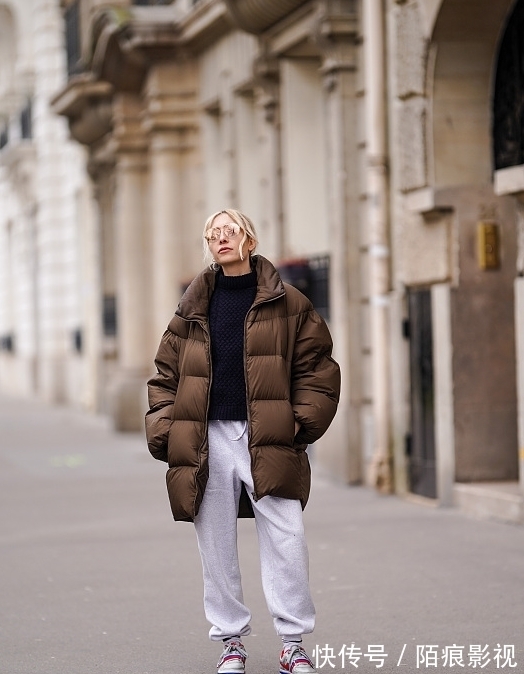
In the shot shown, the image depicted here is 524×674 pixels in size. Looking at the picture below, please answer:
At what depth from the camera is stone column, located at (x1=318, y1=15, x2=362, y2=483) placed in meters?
13.4

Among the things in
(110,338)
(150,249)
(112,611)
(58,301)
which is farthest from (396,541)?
(58,301)

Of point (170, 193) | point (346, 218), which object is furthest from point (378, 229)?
point (170, 193)

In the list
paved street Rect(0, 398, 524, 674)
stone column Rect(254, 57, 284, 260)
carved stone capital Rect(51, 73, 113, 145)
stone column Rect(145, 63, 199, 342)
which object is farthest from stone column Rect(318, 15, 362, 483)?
carved stone capital Rect(51, 73, 113, 145)

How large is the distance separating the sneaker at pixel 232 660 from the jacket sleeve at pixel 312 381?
81 centimetres

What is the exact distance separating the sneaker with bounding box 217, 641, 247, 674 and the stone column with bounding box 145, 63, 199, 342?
13.8 m

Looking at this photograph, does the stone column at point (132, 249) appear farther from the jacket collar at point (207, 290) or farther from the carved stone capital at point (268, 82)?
the jacket collar at point (207, 290)

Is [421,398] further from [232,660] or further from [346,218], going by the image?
[232,660]

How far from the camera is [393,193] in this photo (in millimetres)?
12586

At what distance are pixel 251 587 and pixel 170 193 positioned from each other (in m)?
12.3

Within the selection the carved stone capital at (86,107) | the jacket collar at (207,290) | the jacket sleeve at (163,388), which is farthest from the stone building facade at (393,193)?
the jacket sleeve at (163,388)

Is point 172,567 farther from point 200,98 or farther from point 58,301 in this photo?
point 58,301

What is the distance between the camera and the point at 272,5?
1460cm

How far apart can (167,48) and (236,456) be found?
1410 cm

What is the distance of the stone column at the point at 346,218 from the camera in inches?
528
